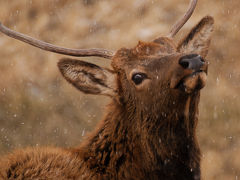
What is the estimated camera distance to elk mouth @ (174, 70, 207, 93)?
3.71 m

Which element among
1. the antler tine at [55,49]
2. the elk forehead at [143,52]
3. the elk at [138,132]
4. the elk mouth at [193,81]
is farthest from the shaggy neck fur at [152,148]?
the antler tine at [55,49]

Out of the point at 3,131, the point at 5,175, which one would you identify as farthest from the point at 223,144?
the point at 5,175

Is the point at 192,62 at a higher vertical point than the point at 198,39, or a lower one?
lower

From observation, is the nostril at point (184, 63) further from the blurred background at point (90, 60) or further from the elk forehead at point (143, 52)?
the blurred background at point (90, 60)

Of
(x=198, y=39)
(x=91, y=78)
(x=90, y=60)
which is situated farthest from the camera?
(x=90, y=60)

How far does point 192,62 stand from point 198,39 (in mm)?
1144

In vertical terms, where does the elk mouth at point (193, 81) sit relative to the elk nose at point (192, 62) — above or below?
below

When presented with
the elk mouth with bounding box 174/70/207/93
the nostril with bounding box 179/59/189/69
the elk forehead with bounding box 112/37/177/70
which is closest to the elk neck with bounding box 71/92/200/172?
the elk mouth with bounding box 174/70/207/93

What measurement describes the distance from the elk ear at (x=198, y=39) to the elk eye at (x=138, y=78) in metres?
0.72

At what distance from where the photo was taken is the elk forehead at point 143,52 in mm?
4340

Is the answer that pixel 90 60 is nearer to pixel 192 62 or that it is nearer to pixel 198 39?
pixel 198 39

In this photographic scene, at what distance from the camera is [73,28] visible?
27.5ft

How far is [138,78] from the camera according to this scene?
426 cm

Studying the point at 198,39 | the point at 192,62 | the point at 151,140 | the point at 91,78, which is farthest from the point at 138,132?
the point at 198,39
